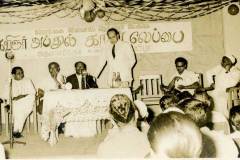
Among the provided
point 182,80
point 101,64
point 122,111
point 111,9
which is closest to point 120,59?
point 101,64

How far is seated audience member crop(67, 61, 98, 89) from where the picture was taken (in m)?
4.64

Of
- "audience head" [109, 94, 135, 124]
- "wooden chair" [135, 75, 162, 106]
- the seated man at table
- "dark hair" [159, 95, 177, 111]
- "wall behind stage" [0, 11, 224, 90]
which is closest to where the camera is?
"audience head" [109, 94, 135, 124]

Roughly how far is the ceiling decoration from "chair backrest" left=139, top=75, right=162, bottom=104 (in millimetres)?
718

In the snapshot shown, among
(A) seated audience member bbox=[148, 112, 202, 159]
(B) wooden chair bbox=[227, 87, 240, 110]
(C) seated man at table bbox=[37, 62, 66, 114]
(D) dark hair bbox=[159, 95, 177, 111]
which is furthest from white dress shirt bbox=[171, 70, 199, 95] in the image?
(A) seated audience member bbox=[148, 112, 202, 159]

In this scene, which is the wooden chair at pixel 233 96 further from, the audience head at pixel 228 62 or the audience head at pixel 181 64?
the audience head at pixel 181 64

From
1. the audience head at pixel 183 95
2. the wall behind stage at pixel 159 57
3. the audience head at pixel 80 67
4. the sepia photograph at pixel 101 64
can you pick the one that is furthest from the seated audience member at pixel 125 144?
the audience head at pixel 80 67

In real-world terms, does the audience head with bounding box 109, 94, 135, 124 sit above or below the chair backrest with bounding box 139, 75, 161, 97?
below

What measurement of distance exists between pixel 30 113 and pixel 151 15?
73.6 inches

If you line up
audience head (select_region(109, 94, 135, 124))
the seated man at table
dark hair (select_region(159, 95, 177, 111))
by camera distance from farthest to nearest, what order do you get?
1. the seated man at table
2. dark hair (select_region(159, 95, 177, 111))
3. audience head (select_region(109, 94, 135, 124))

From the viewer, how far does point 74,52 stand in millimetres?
4902

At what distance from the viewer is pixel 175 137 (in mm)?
2039

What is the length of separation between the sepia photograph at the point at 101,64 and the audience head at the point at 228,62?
0.01 m

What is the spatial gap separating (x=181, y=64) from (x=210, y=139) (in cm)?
241

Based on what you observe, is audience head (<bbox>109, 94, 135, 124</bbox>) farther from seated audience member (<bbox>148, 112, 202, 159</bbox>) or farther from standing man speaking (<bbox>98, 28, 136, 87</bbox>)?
standing man speaking (<bbox>98, 28, 136, 87</bbox>)
